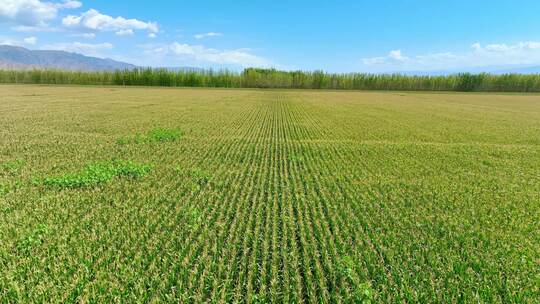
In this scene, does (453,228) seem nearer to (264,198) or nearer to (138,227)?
(264,198)

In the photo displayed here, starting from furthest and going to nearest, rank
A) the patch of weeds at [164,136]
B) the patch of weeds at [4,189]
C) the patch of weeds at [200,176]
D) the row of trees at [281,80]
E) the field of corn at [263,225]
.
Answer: the row of trees at [281,80] < the patch of weeds at [164,136] < the patch of weeds at [200,176] < the patch of weeds at [4,189] < the field of corn at [263,225]

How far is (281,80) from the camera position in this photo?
3740 inches

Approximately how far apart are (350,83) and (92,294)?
3842 inches

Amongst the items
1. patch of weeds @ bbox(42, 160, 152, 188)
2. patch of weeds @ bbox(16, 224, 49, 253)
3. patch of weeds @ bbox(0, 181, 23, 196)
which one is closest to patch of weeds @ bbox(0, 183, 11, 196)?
patch of weeds @ bbox(0, 181, 23, 196)

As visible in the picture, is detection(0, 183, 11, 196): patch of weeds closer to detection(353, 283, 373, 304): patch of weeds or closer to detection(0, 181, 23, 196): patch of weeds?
detection(0, 181, 23, 196): patch of weeds

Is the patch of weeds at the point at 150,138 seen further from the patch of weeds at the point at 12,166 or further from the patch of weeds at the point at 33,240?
the patch of weeds at the point at 33,240

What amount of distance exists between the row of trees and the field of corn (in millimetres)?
85247

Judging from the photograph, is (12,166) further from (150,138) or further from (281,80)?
(281,80)

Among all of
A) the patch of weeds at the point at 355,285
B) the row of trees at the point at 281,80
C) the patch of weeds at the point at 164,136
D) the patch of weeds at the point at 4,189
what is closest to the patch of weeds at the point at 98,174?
the patch of weeds at the point at 4,189

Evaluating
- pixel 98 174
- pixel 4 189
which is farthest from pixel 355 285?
pixel 4 189

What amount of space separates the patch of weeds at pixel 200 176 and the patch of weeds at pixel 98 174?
4.77 feet

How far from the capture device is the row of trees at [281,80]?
84438 millimetres

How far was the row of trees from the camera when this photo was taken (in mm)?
84438

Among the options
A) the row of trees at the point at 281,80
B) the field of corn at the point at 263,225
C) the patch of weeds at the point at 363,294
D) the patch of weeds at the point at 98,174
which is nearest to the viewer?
the patch of weeds at the point at 363,294
